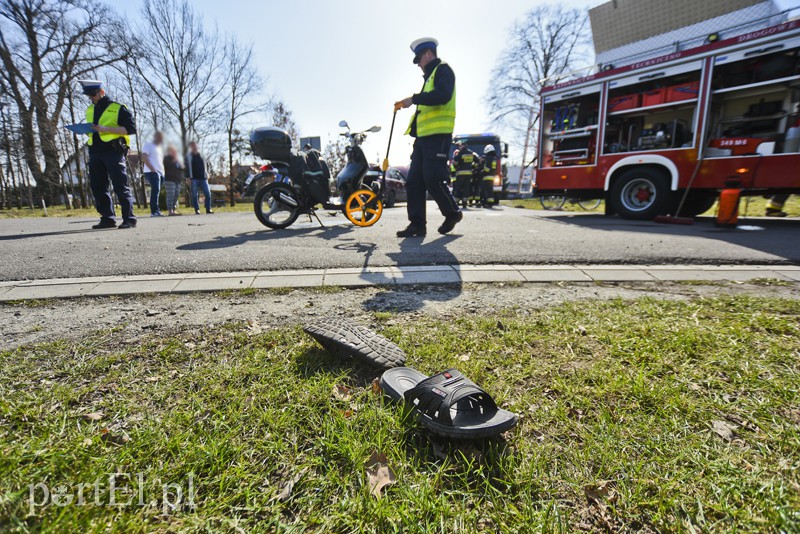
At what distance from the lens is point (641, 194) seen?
292 inches

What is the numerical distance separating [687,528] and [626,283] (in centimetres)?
237

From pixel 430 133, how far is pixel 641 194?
17.0ft

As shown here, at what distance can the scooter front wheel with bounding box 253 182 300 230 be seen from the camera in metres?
5.66

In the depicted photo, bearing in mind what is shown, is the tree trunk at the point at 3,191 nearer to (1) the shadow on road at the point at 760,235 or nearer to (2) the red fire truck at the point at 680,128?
(2) the red fire truck at the point at 680,128

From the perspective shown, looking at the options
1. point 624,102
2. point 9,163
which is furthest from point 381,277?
point 9,163

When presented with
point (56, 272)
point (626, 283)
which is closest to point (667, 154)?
point (626, 283)

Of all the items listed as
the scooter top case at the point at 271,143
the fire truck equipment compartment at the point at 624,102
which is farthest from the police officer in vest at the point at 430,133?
the fire truck equipment compartment at the point at 624,102

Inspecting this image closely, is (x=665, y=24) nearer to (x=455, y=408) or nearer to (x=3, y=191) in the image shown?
(x=455, y=408)

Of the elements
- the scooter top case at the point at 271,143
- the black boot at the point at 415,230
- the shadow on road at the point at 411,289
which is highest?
the scooter top case at the point at 271,143

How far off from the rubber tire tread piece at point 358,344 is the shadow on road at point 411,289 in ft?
1.93

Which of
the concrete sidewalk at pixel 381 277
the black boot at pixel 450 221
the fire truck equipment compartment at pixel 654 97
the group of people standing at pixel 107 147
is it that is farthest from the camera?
the fire truck equipment compartment at pixel 654 97

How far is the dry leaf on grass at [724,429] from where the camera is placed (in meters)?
1.15

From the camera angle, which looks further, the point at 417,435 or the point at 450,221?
the point at 450,221

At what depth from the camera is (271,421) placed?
3.97ft
